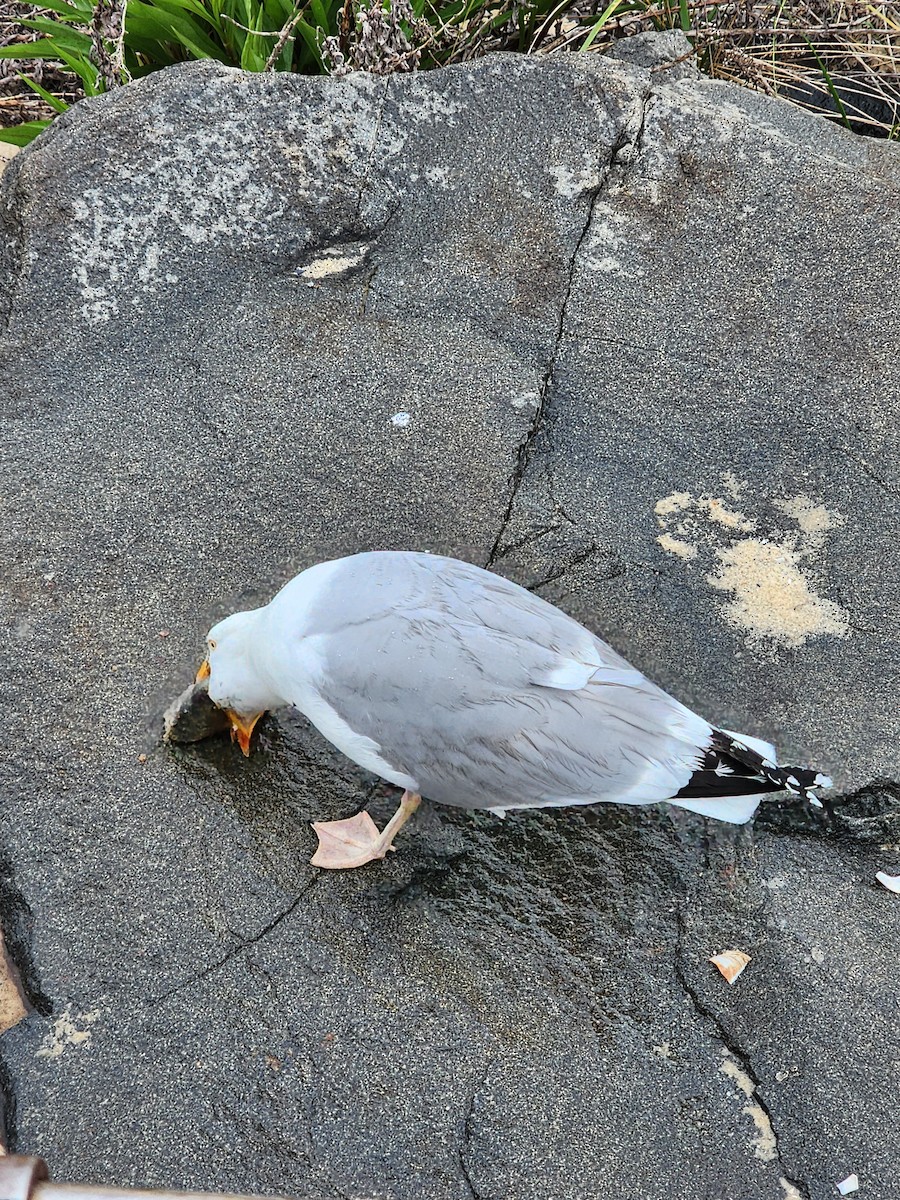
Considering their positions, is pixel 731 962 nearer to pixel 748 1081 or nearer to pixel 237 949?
pixel 748 1081

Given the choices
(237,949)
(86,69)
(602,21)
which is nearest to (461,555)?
(237,949)

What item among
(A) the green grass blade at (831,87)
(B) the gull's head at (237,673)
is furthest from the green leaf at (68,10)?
(A) the green grass blade at (831,87)

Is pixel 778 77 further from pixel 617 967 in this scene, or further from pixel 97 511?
pixel 617 967

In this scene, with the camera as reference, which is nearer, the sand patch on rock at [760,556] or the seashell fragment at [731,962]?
the seashell fragment at [731,962]

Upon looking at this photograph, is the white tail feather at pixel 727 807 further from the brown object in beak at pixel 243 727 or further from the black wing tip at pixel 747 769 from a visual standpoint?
the brown object in beak at pixel 243 727

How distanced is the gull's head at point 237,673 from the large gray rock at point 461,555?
0.15m

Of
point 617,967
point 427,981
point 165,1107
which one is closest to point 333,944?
point 427,981

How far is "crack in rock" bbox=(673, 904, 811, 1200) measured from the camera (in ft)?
6.39

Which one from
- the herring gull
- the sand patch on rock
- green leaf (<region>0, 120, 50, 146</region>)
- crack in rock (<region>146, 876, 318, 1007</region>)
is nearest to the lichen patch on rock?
crack in rock (<region>146, 876, 318, 1007</region>)

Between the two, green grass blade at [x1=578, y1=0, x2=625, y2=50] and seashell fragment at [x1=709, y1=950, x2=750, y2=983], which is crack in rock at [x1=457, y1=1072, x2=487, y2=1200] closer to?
seashell fragment at [x1=709, y1=950, x2=750, y2=983]

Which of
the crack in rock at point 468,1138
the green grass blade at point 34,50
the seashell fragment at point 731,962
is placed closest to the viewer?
the crack in rock at point 468,1138

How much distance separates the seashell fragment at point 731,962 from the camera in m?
2.15

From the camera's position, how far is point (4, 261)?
312 centimetres

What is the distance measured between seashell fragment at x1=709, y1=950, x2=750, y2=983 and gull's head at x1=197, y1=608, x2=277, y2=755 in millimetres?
1130
